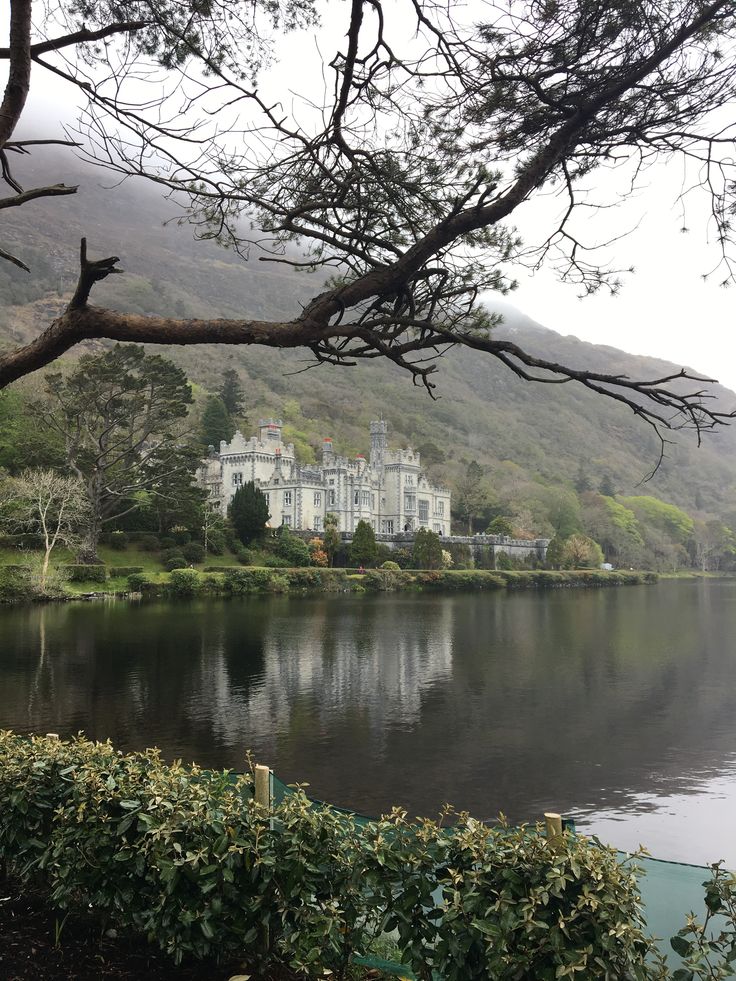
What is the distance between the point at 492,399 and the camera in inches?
7451

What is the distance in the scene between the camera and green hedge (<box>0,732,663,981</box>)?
2896 millimetres

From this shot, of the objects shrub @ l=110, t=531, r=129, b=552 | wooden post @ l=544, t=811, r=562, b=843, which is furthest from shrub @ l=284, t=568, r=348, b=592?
wooden post @ l=544, t=811, r=562, b=843

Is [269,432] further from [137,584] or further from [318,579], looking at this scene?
[137,584]

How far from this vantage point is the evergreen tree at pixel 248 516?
51.8 m

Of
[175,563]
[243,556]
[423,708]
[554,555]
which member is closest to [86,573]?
[175,563]

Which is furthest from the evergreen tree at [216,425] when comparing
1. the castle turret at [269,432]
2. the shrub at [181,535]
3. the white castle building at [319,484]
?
the shrub at [181,535]

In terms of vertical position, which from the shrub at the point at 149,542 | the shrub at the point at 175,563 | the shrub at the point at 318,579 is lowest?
the shrub at the point at 318,579

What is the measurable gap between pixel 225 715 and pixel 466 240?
10174mm

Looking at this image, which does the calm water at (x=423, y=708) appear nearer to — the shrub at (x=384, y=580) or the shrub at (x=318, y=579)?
the shrub at (x=318, y=579)

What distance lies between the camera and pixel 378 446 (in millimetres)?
77375

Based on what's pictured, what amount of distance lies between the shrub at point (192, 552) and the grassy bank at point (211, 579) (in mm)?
539

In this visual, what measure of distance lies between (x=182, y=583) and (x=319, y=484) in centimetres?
2966

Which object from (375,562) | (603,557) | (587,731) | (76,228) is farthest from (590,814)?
(76,228)

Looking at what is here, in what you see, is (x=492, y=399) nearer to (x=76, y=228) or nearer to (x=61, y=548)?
(x=76, y=228)
